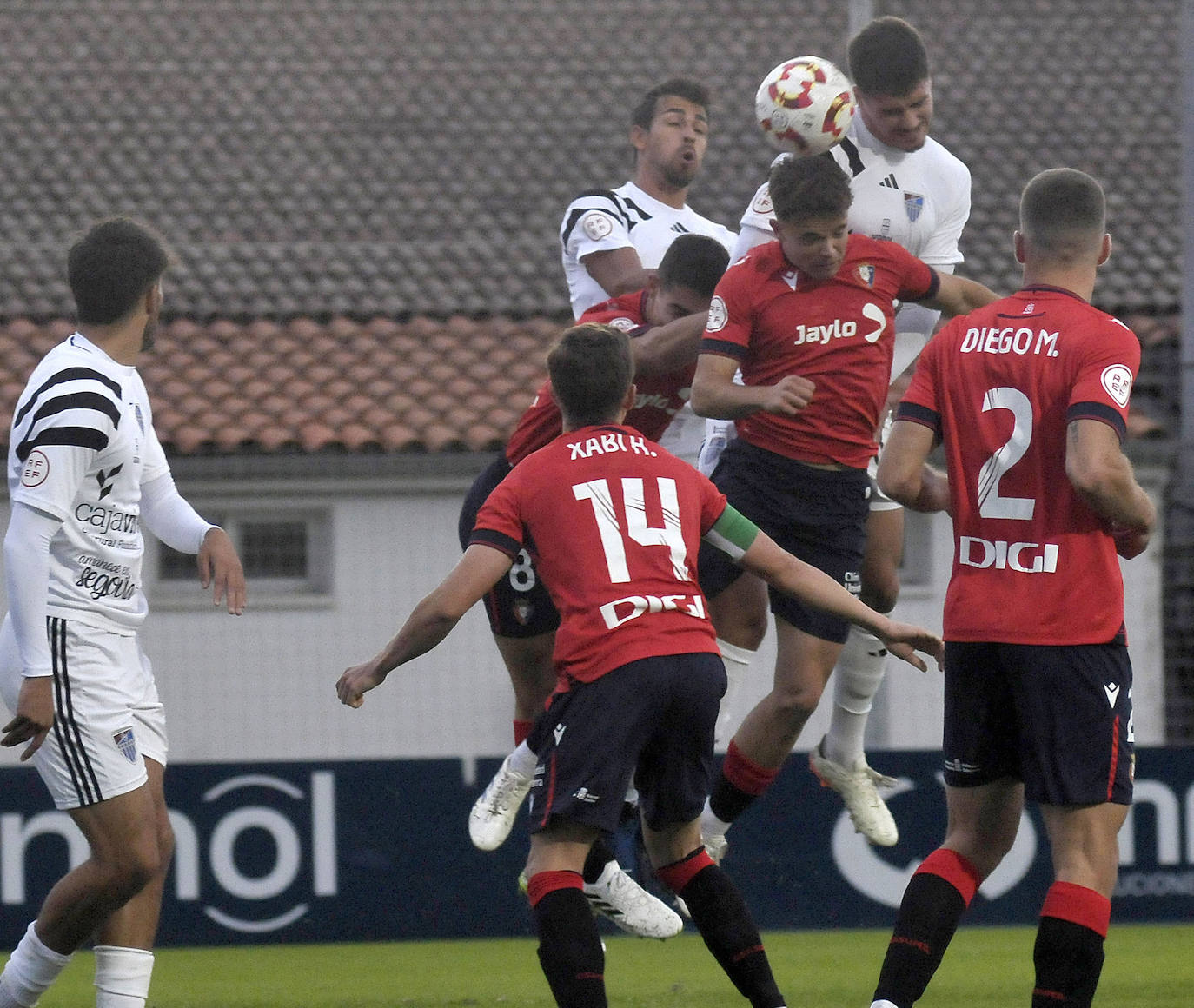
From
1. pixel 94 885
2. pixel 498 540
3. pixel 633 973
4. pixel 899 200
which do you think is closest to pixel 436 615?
pixel 498 540

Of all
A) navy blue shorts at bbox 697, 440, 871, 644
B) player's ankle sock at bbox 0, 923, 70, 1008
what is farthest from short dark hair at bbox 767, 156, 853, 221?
player's ankle sock at bbox 0, 923, 70, 1008

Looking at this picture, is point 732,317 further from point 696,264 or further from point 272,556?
→ point 272,556

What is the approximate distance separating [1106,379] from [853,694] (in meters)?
2.38

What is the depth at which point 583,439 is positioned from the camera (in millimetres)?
4781

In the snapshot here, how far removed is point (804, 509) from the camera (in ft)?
19.1

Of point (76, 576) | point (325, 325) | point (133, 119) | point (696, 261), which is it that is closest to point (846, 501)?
point (696, 261)

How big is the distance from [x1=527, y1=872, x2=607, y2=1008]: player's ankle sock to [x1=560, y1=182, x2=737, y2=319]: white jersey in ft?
7.69

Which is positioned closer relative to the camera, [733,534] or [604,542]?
[604,542]

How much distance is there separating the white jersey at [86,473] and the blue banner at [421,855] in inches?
144

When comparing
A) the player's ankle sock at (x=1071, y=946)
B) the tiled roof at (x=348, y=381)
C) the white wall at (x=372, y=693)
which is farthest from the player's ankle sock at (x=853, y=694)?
the tiled roof at (x=348, y=381)

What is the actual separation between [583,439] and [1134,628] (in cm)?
937

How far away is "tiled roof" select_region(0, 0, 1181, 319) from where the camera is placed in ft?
56.5

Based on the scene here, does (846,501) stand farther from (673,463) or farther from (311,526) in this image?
(311,526)

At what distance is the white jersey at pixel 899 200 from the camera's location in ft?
19.5
